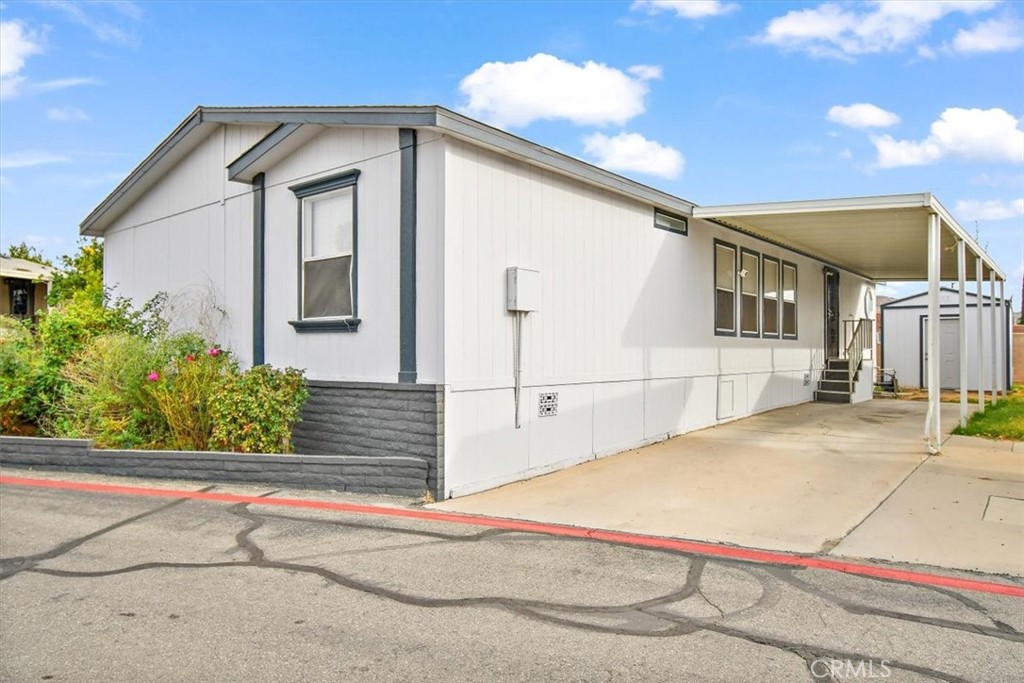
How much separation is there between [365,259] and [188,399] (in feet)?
8.98

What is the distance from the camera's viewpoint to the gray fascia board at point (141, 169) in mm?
10234

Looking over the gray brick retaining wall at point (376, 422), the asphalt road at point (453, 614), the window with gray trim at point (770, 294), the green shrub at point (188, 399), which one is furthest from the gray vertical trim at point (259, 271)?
the window with gray trim at point (770, 294)

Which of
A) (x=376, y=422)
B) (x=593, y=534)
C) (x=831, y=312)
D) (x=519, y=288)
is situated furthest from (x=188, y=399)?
(x=831, y=312)

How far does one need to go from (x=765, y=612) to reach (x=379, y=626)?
221 centimetres

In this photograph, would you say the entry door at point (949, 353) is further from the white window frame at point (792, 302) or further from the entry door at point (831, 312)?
the white window frame at point (792, 302)

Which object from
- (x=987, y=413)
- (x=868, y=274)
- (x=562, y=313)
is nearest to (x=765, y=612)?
(x=562, y=313)

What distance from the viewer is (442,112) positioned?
666cm

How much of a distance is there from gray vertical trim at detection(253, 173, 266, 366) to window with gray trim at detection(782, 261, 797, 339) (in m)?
10.4

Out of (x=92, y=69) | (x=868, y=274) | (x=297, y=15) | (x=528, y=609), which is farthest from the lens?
(x=868, y=274)

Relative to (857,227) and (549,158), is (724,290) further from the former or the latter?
(549,158)

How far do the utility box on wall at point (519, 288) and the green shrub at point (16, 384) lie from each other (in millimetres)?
7119

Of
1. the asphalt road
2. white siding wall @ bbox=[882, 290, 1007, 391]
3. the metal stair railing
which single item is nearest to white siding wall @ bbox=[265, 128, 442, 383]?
the asphalt road

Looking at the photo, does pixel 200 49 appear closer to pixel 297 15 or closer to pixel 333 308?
pixel 297 15

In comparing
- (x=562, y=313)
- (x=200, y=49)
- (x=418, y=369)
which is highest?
(x=200, y=49)
